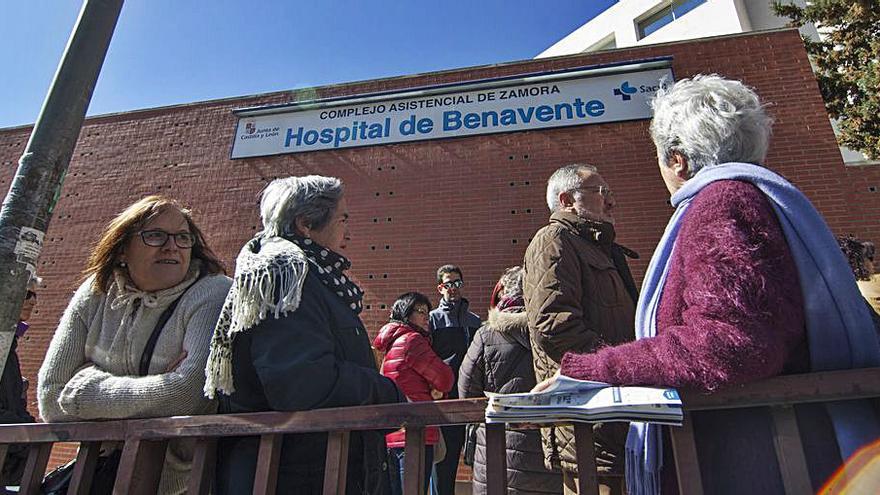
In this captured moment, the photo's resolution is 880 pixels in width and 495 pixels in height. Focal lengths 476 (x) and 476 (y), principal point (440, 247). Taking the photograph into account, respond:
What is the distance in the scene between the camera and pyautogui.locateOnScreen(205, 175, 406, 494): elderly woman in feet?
4.53

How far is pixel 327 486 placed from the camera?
52.4 inches

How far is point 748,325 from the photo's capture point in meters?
0.99

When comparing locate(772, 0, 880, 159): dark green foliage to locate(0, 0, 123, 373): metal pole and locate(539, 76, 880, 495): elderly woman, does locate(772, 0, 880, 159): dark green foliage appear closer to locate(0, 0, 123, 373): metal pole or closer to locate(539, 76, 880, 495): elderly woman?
locate(539, 76, 880, 495): elderly woman

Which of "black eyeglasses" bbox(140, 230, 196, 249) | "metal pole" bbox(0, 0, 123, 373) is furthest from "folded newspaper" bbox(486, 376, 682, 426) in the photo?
"metal pole" bbox(0, 0, 123, 373)

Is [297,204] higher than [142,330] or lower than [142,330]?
→ higher

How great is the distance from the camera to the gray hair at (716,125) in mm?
1258

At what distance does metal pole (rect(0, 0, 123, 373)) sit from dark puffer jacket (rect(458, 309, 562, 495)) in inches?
85.0

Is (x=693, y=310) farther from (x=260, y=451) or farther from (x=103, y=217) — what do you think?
(x=103, y=217)

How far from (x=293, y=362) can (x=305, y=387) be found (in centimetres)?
8

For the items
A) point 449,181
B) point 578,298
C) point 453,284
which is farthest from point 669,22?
point 578,298

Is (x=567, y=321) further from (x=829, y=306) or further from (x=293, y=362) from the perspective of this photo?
(x=293, y=362)

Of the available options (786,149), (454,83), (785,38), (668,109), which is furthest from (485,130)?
(668,109)

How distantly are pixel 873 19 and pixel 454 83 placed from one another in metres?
7.41

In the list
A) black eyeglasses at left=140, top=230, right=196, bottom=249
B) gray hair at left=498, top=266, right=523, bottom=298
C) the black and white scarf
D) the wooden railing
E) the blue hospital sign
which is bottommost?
the wooden railing
